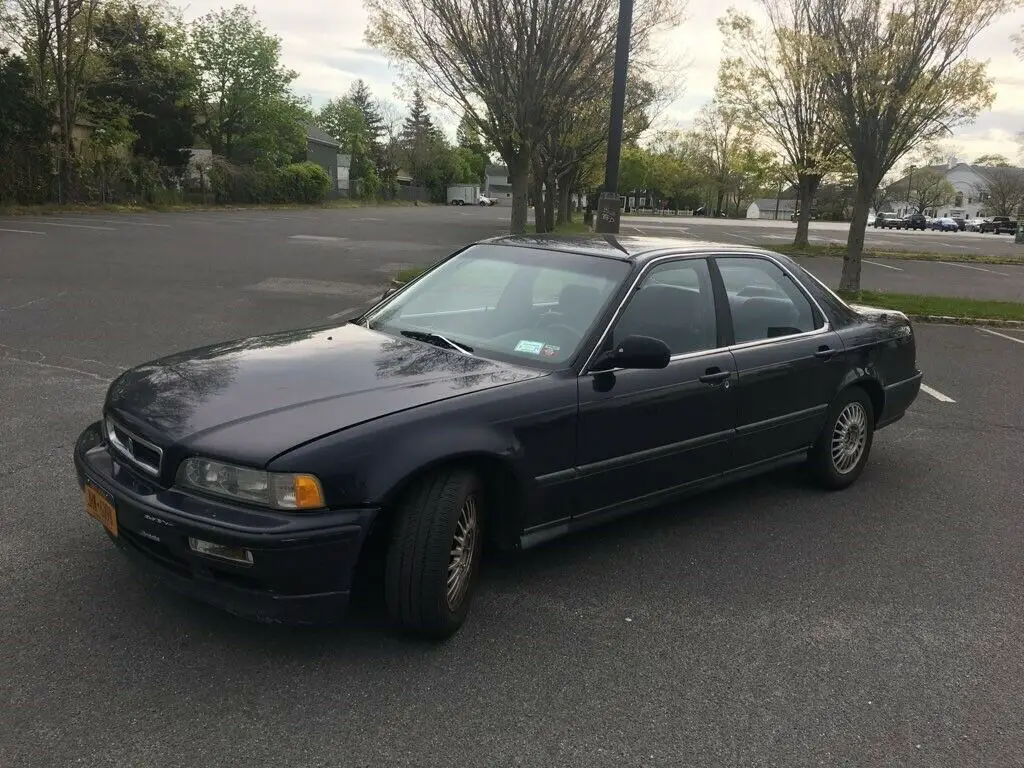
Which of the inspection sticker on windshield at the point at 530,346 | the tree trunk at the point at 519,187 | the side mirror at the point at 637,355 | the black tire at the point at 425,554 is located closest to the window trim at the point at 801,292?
the side mirror at the point at 637,355

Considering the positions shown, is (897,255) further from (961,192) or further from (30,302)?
(961,192)

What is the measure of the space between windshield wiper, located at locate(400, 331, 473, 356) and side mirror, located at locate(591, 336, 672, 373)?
1.93 feet

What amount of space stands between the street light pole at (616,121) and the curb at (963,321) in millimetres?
4709

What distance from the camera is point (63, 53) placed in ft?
105

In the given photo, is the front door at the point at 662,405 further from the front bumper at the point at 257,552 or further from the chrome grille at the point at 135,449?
the chrome grille at the point at 135,449

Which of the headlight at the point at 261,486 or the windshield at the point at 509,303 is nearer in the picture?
the headlight at the point at 261,486

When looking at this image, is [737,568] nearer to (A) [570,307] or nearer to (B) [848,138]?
(A) [570,307]

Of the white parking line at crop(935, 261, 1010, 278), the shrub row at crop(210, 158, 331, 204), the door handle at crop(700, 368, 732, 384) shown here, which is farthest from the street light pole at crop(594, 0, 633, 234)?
the shrub row at crop(210, 158, 331, 204)

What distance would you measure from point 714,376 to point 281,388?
2.13 metres

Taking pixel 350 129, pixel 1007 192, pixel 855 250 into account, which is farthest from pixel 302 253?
pixel 1007 192

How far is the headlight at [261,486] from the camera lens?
2.87 m

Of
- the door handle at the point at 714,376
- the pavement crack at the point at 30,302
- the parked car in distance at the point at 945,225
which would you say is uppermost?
the parked car in distance at the point at 945,225

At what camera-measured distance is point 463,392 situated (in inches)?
131

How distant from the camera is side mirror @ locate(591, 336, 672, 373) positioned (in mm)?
3680
